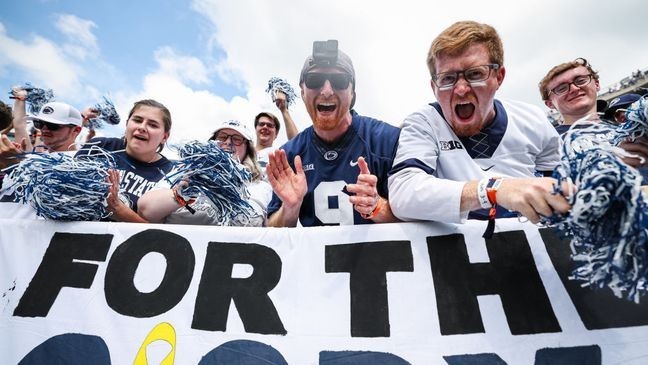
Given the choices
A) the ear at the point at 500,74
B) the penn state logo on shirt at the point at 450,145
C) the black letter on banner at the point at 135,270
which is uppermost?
the ear at the point at 500,74

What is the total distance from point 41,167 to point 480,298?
2.49m

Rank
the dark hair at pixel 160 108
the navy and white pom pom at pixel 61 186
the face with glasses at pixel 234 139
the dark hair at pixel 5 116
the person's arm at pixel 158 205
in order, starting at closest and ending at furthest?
the navy and white pom pom at pixel 61 186 → the person's arm at pixel 158 205 → the dark hair at pixel 160 108 → the face with glasses at pixel 234 139 → the dark hair at pixel 5 116

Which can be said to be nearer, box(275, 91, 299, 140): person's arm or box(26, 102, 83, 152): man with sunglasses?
box(26, 102, 83, 152): man with sunglasses

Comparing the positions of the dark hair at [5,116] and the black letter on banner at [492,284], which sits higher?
the dark hair at [5,116]

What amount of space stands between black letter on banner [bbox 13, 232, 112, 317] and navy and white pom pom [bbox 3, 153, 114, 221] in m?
0.15

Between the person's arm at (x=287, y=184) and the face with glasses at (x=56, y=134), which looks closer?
the person's arm at (x=287, y=184)

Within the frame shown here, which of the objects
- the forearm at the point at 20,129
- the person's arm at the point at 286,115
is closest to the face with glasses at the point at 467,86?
the person's arm at the point at 286,115

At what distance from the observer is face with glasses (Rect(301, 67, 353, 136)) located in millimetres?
2371

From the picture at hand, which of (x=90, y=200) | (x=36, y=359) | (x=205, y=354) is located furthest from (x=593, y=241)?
(x=90, y=200)

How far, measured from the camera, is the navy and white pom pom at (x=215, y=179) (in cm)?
216

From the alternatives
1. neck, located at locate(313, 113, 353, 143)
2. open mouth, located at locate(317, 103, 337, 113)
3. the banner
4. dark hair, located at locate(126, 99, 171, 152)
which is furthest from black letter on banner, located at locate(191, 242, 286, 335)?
dark hair, located at locate(126, 99, 171, 152)

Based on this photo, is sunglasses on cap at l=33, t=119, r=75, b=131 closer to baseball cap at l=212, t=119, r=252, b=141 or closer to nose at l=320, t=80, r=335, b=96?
baseball cap at l=212, t=119, r=252, b=141

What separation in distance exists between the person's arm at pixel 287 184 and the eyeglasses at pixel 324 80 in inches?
22.7

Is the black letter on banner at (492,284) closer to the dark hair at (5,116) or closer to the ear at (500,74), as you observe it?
the ear at (500,74)
